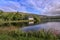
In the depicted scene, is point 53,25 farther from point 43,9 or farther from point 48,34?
point 43,9

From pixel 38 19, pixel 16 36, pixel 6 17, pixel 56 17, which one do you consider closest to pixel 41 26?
pixel 38 19

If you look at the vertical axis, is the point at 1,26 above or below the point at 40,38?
above

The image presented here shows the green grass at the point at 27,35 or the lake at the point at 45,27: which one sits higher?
the lake at the point at 45,27

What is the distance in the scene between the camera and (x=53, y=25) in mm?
2004

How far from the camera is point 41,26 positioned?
79.7 inches

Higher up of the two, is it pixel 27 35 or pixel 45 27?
pixel 45 27

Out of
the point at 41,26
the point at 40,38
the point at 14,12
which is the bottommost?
the point at 40,38

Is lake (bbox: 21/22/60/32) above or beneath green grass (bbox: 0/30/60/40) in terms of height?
above

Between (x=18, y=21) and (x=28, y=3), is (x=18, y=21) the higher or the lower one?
the lower one

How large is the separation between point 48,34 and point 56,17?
10.0 inches

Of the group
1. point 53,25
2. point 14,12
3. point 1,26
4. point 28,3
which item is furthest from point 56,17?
point 1,26

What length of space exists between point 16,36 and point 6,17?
300mm

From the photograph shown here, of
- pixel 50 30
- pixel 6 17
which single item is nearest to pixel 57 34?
pixel 50 30

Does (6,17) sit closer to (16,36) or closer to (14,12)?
(14,12)
